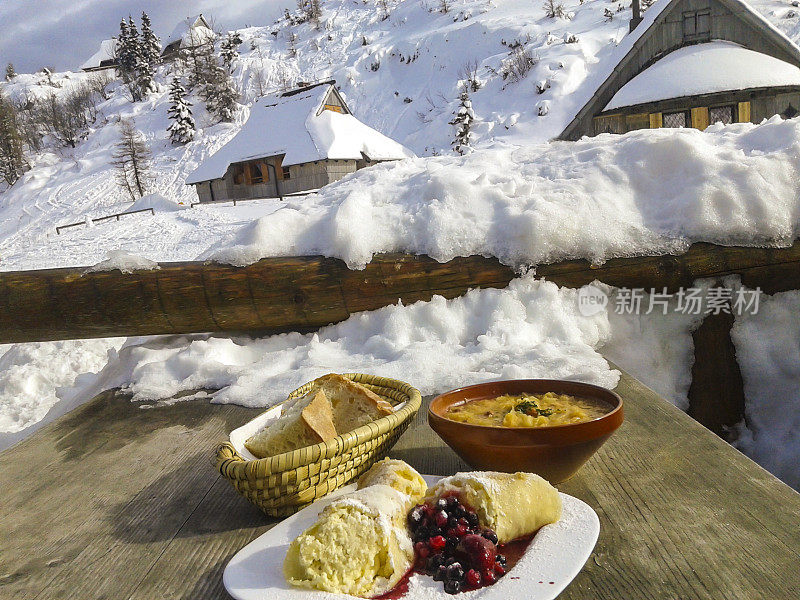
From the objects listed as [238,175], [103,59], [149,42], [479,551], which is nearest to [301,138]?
[238,175]

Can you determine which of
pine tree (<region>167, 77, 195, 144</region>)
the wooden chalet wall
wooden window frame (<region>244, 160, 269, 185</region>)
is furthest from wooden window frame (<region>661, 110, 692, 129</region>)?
pine tree (<region>167, 77, 195, 144</region>)

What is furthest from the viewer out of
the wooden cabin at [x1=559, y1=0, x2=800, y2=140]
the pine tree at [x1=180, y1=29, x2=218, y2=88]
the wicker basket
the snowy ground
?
the pine tree at [x1=180, y1=29, x2=218, y2=88]

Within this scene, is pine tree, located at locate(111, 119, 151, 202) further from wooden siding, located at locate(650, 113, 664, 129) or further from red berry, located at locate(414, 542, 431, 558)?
red berry, located at locate(414, 542, 431, 558)

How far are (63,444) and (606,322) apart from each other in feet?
6.58

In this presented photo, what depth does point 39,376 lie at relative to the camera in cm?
394

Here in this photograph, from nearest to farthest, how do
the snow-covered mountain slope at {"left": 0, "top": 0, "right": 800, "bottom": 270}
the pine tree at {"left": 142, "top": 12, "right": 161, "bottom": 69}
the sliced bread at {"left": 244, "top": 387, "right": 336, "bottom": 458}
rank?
1. the sliced bread at {"left": 244, "top": 387, "right": 336, "bottom": 458}
2. the snow-covered mountain slope at {"left": 0, "top": 0, "right": 800, "bottom": 270}
3. the pine tree at {"left": 142, "top": 12, "right": 161, "bottom": 69}

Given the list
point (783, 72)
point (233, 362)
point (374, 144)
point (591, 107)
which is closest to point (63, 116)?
point (374, 144)

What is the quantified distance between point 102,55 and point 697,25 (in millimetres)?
62559

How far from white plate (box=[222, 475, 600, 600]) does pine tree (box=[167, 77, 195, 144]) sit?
36.4 meters

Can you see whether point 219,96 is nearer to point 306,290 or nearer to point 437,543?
point 306,290

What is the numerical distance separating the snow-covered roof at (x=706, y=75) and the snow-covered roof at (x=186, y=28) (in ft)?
151

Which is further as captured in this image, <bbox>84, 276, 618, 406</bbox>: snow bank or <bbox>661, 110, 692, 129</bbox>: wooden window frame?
<bbox>661, 110, 692, 129</bbox>: wooden window frame

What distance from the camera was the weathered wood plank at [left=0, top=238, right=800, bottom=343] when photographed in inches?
97.3

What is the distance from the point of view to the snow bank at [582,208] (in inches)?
96.2
